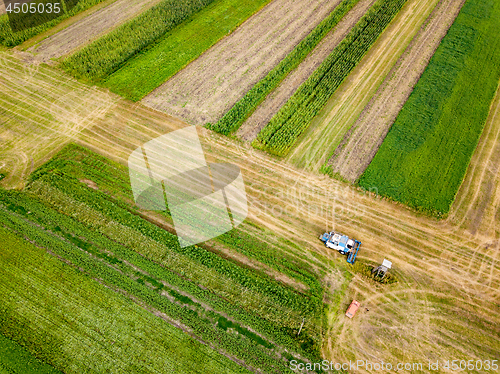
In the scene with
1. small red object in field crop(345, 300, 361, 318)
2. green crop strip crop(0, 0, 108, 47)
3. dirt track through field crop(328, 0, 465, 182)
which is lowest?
small red object in field crop(345, 300, 361, 318)

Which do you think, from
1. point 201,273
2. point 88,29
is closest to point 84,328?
point 201,273

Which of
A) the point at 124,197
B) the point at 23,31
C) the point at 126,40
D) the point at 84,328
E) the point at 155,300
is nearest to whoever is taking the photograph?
the point at 84,328

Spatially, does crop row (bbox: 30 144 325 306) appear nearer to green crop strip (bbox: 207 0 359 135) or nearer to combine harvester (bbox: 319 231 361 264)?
combine harvester (bbox: 319 231 361 264)

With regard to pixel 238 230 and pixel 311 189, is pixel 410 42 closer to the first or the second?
pixel 311 189

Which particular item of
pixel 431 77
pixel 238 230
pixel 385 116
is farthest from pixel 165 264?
pixel 431 77

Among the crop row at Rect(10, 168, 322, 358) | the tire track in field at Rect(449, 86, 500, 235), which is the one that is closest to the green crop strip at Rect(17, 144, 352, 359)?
the crop row at Rect(10, 168, 322, 358)

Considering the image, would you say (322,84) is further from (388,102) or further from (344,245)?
(344,245)

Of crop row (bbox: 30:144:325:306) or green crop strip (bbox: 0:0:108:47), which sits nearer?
crop row (bbox: 30:144:325:306)

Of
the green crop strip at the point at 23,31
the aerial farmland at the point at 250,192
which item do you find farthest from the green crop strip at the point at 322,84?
the green crop strip at the point at 23,31
